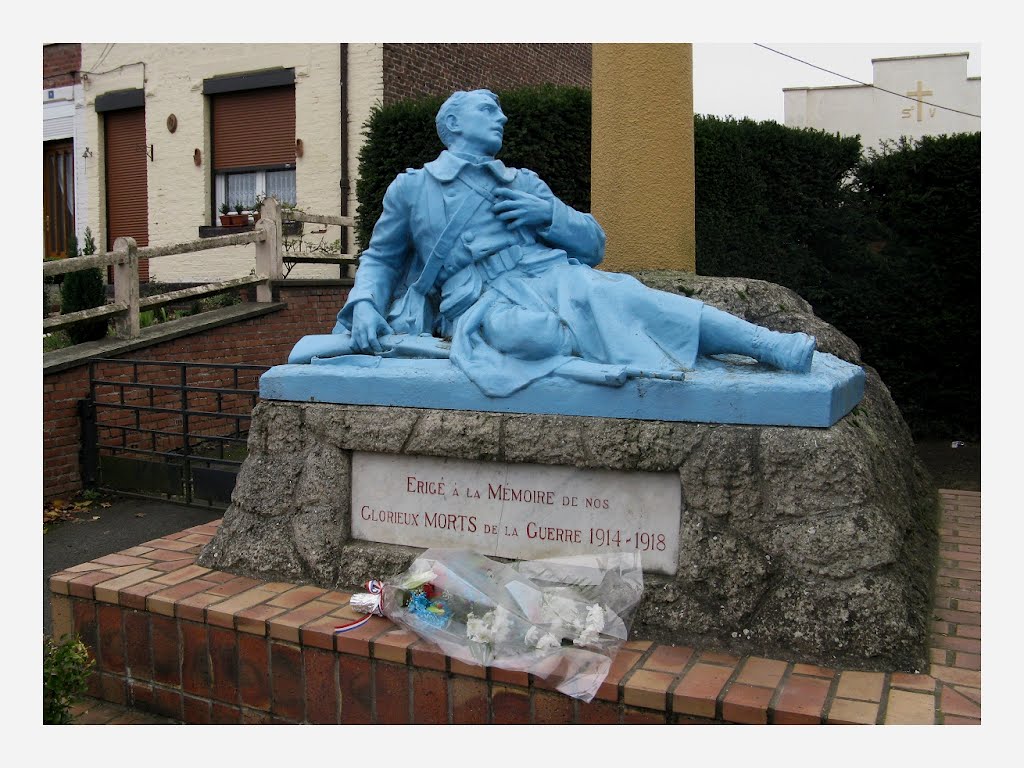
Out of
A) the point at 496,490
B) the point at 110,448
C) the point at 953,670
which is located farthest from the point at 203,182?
the point at 953,670

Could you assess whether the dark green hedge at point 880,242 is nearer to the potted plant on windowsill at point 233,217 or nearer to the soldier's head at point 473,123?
the soldier's head at point 473,123

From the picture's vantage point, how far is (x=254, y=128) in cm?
1166

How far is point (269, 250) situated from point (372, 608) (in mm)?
6616

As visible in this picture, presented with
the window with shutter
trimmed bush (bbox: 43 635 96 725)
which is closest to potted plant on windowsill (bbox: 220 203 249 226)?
the window with shutter

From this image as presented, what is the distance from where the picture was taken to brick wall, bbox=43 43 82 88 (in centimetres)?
1298

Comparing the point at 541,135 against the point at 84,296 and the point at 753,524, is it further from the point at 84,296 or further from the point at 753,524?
the point at 753,524

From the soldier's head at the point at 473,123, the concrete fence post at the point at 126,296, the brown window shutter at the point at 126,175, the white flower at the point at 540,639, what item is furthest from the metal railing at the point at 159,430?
the brown window shutter at the point at 126,175

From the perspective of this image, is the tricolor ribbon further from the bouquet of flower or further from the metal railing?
the metal railing

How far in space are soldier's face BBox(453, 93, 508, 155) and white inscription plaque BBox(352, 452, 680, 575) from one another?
46.1 inches

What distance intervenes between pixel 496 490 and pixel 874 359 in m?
5.81

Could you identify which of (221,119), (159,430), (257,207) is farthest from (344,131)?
(159,430)

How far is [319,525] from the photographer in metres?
3.29

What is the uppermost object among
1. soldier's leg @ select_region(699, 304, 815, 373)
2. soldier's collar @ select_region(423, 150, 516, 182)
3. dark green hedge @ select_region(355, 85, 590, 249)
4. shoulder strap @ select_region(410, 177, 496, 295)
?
dark green hedge @ select_region(355, 85, 590, 249)

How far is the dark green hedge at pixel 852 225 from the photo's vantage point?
7.69 m
